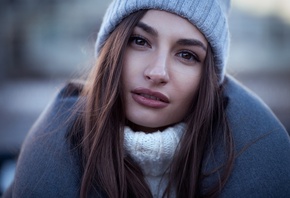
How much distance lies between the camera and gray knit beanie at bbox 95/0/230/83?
1.74 meters

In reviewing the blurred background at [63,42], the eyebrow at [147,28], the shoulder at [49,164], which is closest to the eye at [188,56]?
the eyebrow at [147,28]

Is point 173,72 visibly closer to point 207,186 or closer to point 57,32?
point 207,186

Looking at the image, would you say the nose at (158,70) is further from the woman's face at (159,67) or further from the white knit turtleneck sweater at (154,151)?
the white knit turtleneck sweater at (154,151)

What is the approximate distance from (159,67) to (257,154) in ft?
1.75

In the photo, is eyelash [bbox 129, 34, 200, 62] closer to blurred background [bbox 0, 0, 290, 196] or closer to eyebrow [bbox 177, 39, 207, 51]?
eyebrow [bbox 177, 39, 207, 51]

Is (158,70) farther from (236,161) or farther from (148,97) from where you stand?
(236,161)

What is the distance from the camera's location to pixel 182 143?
6.00ft

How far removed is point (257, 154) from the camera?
5.64 feet

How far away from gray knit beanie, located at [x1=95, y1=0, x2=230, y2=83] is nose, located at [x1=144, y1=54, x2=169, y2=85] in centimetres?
20

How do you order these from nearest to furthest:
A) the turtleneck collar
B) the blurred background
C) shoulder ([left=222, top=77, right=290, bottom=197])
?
shoulder ([left=222, top=77, right=290, bottom=197]), the turtleneck collar, the blurred background

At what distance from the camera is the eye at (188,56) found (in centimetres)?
180

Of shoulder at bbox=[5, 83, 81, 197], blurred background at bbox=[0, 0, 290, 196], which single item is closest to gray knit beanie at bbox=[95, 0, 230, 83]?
shoulder at bbox=[5, 83, 81, 197]

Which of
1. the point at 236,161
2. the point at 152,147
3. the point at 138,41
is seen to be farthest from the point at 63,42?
the point at 236,161

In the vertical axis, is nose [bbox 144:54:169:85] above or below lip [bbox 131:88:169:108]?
above
